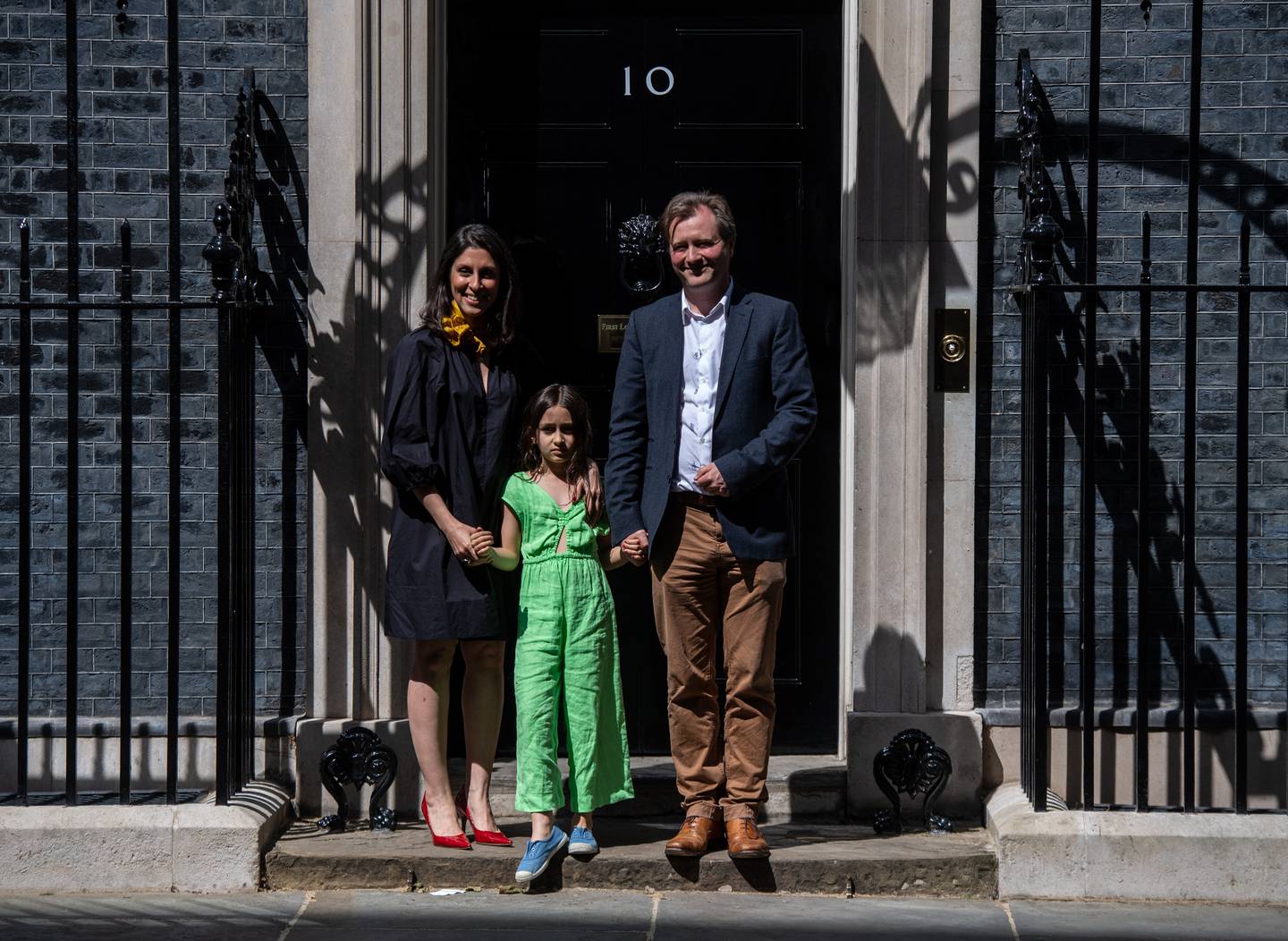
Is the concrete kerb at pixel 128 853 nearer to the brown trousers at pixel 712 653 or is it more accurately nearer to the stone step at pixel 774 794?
the stone step at pixel 774 794

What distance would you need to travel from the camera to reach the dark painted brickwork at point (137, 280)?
5523 mm

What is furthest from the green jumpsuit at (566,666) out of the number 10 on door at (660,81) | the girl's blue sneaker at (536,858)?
the number 10 on door at (660,81)

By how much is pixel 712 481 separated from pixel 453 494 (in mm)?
841

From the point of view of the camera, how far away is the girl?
4828 millimetres

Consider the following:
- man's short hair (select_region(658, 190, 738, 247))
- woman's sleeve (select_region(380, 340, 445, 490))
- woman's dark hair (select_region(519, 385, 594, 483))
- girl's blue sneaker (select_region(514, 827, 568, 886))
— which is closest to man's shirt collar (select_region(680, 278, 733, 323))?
man's short hair (select_region(658, 190, 738, 247))

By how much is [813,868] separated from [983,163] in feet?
8.00

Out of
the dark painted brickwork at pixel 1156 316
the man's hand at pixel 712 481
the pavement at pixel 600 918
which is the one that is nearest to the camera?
the pavement at pixel 600 918

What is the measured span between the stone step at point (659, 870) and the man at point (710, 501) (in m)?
0.11

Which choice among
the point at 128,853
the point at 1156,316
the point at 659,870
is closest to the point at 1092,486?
the point at 1156,316

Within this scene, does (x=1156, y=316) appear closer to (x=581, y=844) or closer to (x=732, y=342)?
(x=732, y=342)

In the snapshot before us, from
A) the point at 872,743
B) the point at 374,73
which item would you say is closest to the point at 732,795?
the point at 872,743

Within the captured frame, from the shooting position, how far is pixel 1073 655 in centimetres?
547

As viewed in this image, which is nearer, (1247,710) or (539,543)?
(539,543)

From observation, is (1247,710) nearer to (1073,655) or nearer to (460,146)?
(1073,655)
